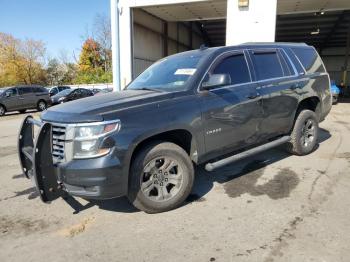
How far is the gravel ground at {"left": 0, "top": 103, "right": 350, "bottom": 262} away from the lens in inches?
129

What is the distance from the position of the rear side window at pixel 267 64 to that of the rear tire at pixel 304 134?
96cm

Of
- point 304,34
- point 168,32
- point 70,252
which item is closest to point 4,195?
point 70,252

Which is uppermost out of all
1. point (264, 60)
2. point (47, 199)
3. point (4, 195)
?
point (264, 60)

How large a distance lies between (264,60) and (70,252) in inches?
157

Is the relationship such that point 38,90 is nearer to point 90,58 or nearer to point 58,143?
point 58,143

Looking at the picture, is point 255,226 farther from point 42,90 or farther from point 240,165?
point 42,90

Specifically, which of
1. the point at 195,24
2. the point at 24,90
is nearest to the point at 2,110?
the point at 24,90

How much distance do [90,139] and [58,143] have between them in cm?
44

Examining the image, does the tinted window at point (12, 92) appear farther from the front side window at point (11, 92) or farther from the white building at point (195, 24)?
the white building at point (195, 24)

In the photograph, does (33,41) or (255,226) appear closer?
(255,226)

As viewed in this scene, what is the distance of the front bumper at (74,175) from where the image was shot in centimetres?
355

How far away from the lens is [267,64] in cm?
554

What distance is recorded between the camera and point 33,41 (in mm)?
64188

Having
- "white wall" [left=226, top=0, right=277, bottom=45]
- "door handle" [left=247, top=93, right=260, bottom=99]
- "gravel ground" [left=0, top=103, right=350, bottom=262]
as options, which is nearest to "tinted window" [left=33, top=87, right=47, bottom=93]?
"white wall" [left=226, top=0, right=277, bottom=45]
